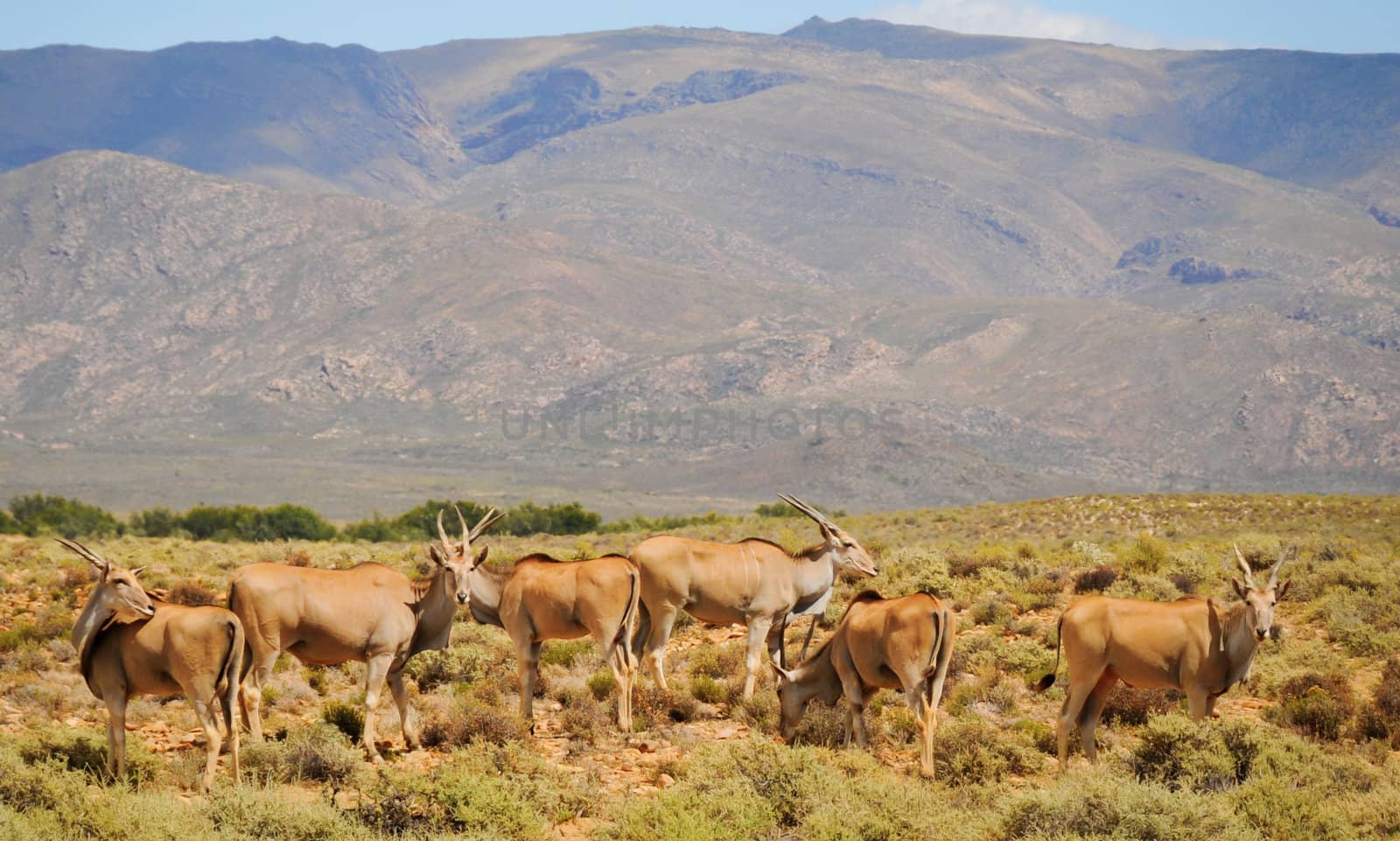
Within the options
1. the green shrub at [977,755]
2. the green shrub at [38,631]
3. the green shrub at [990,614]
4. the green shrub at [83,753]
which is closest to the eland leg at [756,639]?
the green shrub at [977,755]

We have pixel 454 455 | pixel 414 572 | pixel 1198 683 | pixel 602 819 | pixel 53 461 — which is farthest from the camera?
pixel 454 455

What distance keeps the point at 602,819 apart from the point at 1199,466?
19359 cm

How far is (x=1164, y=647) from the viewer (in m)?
15.7

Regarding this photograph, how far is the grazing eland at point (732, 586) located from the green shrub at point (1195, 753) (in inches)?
204

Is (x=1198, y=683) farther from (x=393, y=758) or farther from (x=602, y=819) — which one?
(x=393, y=758)

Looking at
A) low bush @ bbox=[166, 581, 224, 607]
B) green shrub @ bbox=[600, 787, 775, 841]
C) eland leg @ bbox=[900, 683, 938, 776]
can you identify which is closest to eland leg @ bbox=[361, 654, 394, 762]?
green shrub @ bbox=[600, 787, 775, 841]

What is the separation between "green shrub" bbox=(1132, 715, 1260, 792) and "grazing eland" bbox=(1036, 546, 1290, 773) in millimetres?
579

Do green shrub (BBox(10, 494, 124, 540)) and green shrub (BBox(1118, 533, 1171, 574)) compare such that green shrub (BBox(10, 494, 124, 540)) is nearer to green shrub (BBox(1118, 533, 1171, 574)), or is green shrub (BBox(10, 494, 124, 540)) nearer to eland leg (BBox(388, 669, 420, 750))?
green shrub (BBox(1118, 533, 1171, 574))

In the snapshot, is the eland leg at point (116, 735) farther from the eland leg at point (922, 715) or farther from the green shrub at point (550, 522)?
the green shrub at point (550, 522)

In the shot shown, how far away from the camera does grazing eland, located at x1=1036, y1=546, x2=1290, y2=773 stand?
15664 mm

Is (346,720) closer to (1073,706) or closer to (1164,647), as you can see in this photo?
(1073,706)

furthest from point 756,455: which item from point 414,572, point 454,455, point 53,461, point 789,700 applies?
point 789,700

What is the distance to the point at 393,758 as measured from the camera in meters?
16.1

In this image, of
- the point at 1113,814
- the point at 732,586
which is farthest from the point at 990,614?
the point at 1113,814
